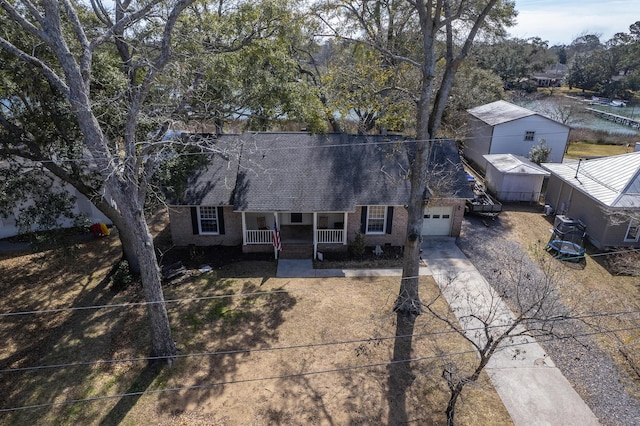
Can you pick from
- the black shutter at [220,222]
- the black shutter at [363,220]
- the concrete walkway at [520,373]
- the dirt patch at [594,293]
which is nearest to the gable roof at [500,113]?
the dirt patch at [594,293]

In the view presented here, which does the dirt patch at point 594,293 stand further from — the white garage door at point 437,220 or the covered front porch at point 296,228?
the covered front porch at point 296,228

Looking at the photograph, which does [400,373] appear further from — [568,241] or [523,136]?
[523,136]

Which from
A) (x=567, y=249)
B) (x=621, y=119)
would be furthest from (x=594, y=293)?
(x=621, y=119)

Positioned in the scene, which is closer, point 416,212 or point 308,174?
point 416,212

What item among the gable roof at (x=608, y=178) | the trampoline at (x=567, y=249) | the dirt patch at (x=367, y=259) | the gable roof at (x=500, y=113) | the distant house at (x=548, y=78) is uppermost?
the distant house at (x=548, y=78)

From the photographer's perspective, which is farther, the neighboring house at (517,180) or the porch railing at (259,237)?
the neighboring house at (517,180)
